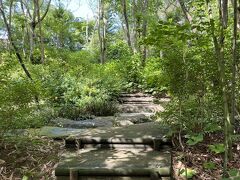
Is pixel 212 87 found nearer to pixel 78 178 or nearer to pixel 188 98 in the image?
pixel 188 98

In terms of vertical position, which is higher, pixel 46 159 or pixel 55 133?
pixel 55 133

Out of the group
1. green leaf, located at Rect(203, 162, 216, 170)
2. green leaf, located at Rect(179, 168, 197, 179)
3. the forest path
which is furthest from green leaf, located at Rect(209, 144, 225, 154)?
the forest path

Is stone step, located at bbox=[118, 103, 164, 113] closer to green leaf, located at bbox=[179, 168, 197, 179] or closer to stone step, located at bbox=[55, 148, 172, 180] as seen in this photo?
stone step, located at bbox=[55, 148, 172, 180]

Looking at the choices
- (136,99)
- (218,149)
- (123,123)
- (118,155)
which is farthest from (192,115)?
(136,99)

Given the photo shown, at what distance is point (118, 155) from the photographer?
147 inches

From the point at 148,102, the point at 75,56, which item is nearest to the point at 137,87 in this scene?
the point at 148,102

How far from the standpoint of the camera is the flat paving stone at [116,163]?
3.19 metres

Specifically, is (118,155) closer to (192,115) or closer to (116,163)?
(116,163)

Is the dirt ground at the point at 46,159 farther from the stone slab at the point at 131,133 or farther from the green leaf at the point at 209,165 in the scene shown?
the stone slab at the point at 131,133

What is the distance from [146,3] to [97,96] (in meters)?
8.37

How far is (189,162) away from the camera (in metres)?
3.57

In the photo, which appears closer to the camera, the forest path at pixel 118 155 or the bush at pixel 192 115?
the forest path at pixel 118 155

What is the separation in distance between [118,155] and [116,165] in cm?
38

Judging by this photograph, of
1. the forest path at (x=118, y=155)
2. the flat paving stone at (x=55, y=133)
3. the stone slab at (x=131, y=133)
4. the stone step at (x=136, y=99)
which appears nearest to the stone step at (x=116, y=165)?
the forest path at (x=118, y=155)
